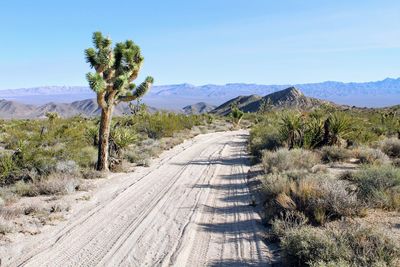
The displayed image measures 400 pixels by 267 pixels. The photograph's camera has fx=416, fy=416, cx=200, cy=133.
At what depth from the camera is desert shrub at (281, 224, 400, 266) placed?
5.84 meters

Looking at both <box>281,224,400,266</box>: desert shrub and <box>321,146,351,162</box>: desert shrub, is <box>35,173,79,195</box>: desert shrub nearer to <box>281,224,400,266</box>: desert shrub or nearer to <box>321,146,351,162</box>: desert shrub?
<box>281,224,400,266</box>: desert shrub

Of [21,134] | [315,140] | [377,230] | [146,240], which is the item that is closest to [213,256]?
[146,240]

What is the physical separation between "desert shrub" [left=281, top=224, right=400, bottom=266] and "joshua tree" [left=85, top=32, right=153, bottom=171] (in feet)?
31.0

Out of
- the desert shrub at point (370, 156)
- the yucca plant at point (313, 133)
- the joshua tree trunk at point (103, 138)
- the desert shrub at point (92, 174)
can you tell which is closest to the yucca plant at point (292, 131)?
the yucca plant at point (313, 133)

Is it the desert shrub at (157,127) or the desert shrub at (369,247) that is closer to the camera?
Answer: the desert shrub at (369,247)

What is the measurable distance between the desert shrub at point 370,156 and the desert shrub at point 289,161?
163cm

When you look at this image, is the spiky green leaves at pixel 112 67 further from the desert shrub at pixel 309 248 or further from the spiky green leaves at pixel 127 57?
the desert shrub at pixel 309 248

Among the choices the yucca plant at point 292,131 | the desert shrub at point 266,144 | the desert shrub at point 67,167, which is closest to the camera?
the desert shrub at point 67,167

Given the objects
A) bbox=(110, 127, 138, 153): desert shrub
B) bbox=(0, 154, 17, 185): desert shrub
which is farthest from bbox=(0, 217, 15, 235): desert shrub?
bbox=(110, 127, 138, 153): desert shrub

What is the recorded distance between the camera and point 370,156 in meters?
15.2

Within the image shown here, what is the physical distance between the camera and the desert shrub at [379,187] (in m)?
9.13

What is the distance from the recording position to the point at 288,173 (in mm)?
11984

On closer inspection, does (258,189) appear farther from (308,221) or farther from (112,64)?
(112,64)

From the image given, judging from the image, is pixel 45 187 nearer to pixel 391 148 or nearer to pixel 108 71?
pixel 108 71
